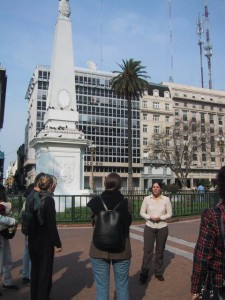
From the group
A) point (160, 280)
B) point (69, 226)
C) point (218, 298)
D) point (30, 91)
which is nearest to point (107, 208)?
point (218, 298)

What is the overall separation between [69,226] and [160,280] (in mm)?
9054

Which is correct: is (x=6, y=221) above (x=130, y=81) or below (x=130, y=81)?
below

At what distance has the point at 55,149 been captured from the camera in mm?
19031

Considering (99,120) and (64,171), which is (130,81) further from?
(99,120)

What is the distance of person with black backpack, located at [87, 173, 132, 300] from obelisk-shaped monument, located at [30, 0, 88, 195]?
14.7 m

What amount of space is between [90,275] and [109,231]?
130 inches

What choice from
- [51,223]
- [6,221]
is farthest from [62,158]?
[51,223]

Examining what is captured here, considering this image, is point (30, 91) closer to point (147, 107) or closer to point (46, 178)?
point (147, 107)

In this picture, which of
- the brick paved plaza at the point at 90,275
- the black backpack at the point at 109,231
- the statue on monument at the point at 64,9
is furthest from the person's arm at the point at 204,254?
the statue on monument at the point at 64,9

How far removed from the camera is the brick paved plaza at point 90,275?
18.7 feet

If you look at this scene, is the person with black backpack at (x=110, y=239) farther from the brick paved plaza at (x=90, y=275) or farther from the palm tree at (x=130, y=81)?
the palm tree at (x=130, y=81)

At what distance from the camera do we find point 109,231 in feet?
13.0

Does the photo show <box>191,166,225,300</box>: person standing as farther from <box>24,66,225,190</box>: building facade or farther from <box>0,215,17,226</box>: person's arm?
<box>24,66,225,190</box>: building facade

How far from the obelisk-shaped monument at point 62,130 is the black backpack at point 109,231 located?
14.8m
